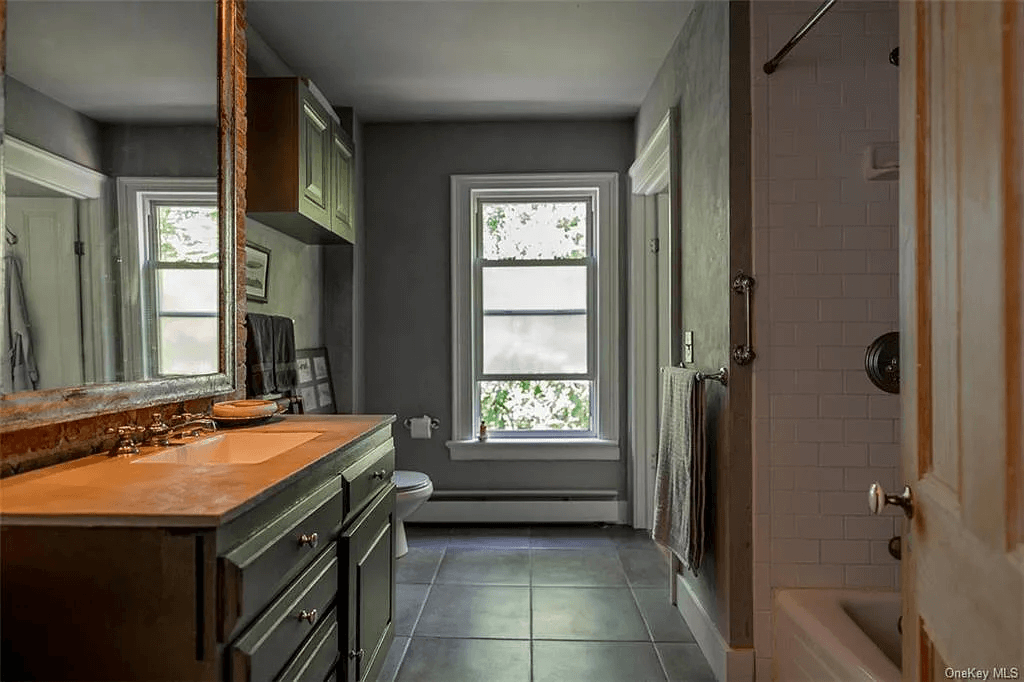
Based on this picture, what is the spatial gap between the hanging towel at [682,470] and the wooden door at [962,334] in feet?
3.75

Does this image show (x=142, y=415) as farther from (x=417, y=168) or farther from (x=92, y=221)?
(x=417, y=168)

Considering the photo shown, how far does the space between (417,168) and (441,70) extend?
78 centimetres

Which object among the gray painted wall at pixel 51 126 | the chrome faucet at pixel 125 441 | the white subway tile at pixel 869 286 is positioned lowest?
the chrome faucet at pixel 125 441

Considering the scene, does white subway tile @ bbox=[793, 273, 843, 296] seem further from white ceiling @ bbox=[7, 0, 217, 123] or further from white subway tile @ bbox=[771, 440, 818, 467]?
white ceiling @ bbox=[7, 0, 217, 123]

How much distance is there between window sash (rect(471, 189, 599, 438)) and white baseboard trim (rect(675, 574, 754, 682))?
1389mm

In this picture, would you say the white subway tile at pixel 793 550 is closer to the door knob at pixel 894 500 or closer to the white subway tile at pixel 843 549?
the white subway tile at pixel 843 549

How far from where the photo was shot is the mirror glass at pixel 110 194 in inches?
48.1

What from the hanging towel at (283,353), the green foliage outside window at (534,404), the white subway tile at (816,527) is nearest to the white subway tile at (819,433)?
the white subway tile at (816,527)

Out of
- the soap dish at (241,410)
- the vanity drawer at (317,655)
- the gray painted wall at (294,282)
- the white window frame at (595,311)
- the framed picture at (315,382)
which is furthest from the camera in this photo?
the white window frame at (595,311)

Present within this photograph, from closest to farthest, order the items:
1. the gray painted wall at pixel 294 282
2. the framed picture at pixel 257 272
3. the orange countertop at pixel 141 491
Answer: the orange countertop at pixel 141 491
the framed picture at pixel 257 272
the gray painted wall at pixel 294 282

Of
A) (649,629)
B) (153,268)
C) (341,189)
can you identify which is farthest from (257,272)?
(649,629)

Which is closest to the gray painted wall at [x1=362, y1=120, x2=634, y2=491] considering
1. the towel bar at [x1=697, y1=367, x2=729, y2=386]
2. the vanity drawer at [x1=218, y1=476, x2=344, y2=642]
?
the towel bar at [x1=697, y1=367, x2=729, y2=386]

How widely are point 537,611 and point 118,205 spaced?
209 centimetres

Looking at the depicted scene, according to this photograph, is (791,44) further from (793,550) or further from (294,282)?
(294,282)
